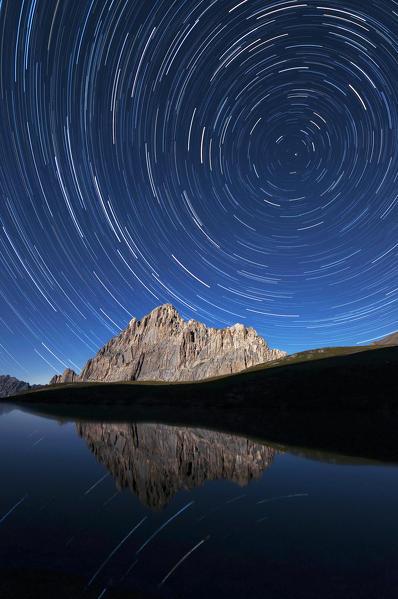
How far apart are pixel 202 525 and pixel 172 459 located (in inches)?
347

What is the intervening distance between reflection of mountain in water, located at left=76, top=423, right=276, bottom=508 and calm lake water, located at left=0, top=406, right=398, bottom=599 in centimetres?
13

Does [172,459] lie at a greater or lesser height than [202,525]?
greater

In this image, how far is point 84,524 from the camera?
930cm

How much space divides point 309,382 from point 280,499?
6183 cm

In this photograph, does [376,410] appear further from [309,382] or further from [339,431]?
[339,431]

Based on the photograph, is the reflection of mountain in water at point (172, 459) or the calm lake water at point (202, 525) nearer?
the calm lake water at point (202, 525)

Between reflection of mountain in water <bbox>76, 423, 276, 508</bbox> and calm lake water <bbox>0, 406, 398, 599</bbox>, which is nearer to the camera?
calm lake water <bbox>0, 406, 398, 599</bbox>

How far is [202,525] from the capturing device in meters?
9.20

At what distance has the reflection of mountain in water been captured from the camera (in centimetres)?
1316

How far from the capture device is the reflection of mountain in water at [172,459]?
1316 centimetres

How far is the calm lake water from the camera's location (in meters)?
6.36

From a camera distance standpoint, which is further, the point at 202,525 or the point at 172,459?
the point at 172,459

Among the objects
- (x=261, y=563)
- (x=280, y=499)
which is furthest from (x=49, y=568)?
(x=280, y=499)

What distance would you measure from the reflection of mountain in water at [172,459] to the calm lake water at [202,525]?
0.13m
